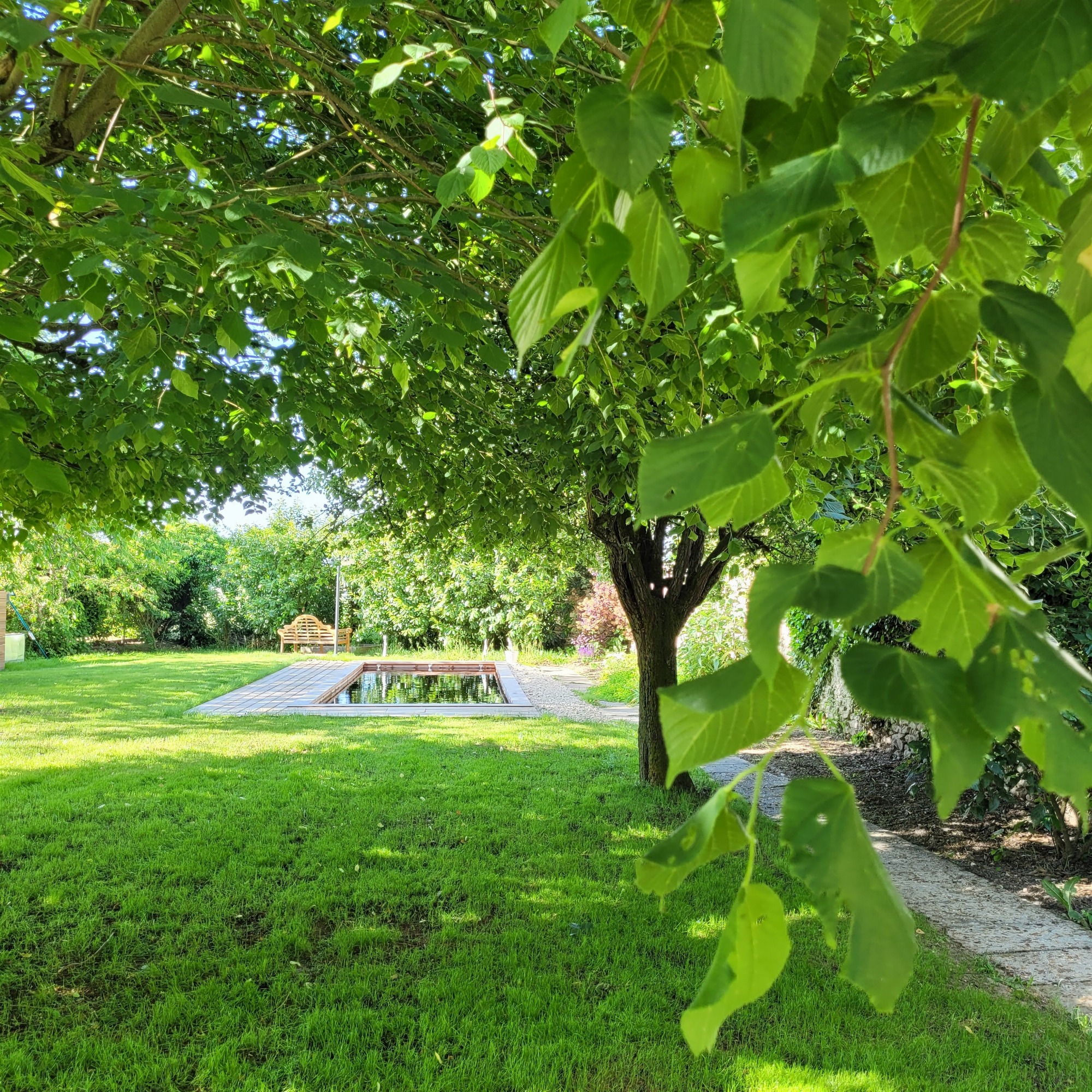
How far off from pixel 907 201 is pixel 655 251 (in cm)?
16

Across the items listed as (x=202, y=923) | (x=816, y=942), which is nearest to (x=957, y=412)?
(x=816, y=942)

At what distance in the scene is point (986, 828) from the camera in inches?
249

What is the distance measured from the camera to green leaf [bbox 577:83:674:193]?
0.42 m

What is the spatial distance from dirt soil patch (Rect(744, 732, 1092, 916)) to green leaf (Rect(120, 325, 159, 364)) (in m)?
3.59

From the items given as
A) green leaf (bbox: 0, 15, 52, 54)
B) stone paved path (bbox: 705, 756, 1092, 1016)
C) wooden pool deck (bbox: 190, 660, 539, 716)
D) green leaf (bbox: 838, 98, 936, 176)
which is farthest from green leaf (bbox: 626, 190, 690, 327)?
wooden pool deck (bbox: 190, 660, 539, 716)

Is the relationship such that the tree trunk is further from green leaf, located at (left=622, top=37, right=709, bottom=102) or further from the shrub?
the shrub

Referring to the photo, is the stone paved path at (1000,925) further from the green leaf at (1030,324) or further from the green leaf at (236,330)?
the green leaf at (1030,324)

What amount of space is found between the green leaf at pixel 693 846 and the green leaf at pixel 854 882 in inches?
2.2

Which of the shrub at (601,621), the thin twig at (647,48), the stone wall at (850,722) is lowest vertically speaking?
the stone wall at (850,722)

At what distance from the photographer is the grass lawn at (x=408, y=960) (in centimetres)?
313

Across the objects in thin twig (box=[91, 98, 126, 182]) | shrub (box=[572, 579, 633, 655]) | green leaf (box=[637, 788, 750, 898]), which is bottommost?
shrub (box=[572, 579, 633, 655])

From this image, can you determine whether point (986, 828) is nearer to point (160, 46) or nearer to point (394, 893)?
point (394, 893)

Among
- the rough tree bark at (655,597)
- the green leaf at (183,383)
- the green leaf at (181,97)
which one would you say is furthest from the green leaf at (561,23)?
the rough tree bark at (655,597)

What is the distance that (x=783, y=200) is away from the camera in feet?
1.33
